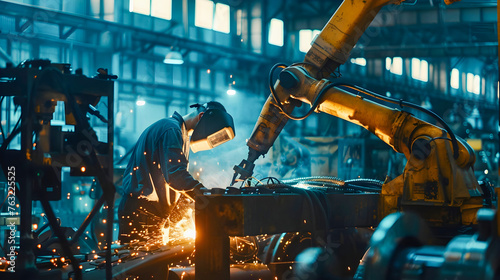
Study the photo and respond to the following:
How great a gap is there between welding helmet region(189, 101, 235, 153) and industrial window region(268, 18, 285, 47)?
14.1 m

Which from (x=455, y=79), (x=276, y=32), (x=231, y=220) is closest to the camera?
(x=231, y=220)

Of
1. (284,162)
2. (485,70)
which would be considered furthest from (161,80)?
(485,70)

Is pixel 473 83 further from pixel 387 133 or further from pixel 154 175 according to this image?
pixel 387 133

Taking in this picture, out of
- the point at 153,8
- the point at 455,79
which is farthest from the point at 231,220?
the point at 455,79

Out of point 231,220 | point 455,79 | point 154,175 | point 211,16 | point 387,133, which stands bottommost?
point 231,220

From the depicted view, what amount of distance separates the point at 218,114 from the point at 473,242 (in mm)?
Result: 3027

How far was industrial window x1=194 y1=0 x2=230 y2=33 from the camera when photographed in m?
17.1

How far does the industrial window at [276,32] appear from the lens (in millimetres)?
18781

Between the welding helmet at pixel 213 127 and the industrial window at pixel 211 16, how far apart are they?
41.4ft

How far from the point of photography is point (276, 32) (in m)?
19.0

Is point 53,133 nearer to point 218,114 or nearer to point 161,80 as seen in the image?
point 218,114

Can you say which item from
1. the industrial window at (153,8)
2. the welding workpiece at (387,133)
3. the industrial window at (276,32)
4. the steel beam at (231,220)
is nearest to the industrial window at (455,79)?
the industrial window at (276,32)

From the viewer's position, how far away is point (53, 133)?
122 inches

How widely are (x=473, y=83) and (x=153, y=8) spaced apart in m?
18.3
